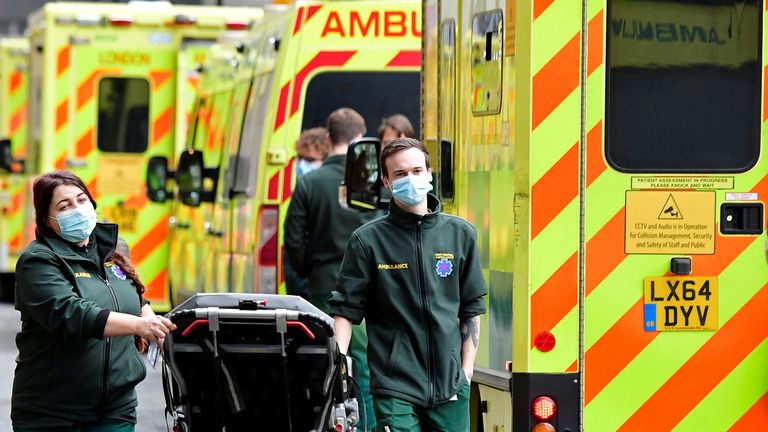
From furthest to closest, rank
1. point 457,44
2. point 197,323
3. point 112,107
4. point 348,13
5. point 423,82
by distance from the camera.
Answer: point 112,107, point 348,13, point 423,82, point 457,44, point 197,323

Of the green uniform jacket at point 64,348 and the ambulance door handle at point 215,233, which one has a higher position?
the ambulance door handle at point 215,233

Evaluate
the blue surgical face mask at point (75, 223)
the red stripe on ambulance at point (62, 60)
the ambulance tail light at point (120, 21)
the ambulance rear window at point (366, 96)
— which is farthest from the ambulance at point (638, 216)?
the red stripe on ambulance at point (62, 60)

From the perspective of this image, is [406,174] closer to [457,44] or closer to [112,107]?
[457,44]

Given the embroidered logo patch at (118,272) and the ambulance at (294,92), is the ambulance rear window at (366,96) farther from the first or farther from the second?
the embroidered logo patch at (118,272)

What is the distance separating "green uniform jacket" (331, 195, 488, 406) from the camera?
6.09m

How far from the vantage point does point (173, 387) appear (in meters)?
5.61

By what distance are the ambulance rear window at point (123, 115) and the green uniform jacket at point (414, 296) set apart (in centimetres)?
994

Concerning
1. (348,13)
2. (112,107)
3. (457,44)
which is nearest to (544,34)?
(457,44)

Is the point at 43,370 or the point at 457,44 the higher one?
the point at 457,44

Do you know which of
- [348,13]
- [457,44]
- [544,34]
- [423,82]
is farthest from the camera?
[348,13]

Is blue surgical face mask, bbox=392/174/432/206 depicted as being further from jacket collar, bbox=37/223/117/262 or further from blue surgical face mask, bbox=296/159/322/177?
blue surgical face mask, bbox=296/159/322/177

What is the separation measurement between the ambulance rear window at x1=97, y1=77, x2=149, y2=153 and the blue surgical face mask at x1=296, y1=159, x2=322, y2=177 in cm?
609

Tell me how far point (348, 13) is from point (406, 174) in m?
4.33

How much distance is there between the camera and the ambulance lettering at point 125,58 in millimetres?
15977
